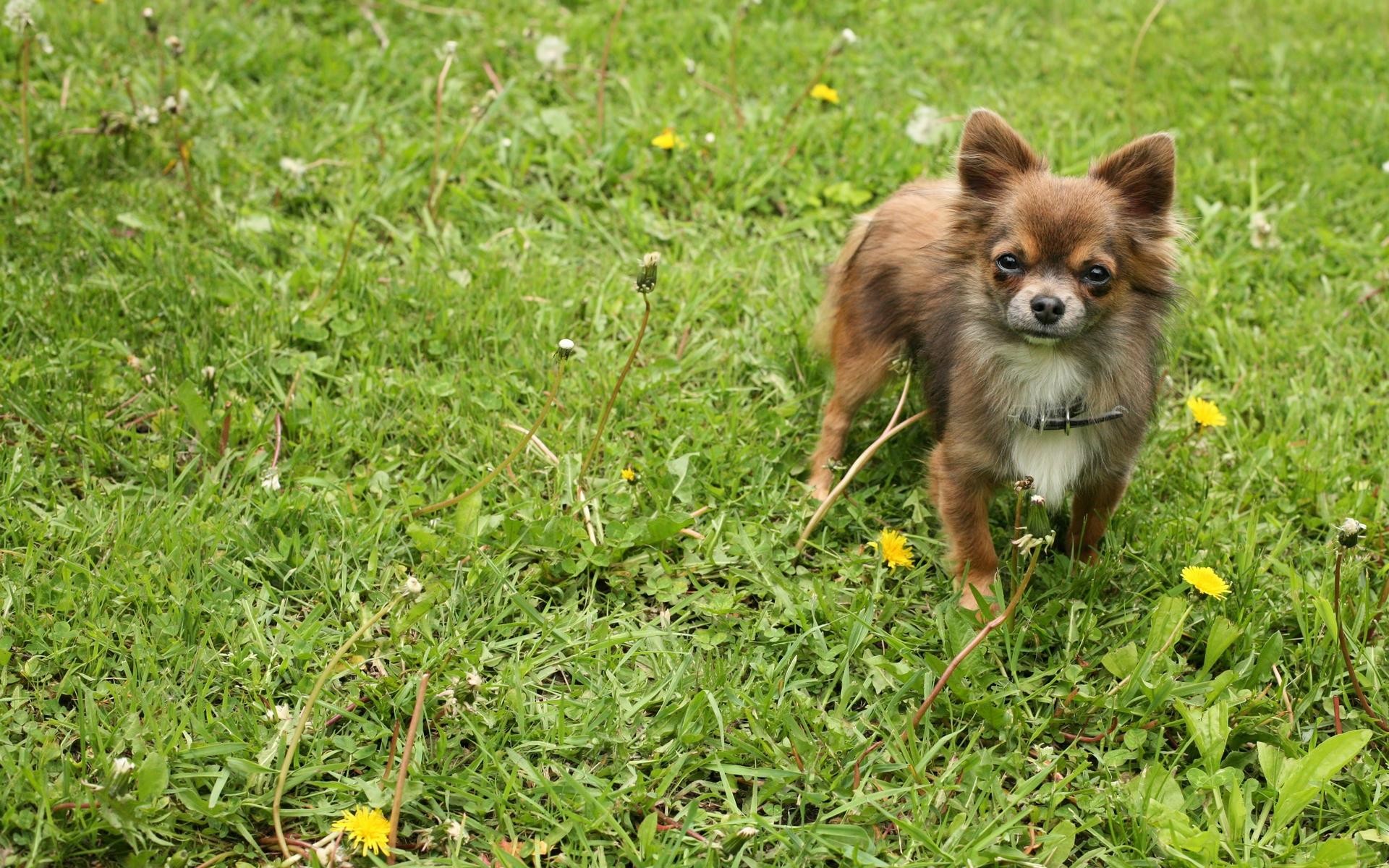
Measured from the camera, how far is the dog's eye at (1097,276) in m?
2.98

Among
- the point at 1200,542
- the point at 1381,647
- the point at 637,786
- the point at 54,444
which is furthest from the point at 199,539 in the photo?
the point at 1381,647

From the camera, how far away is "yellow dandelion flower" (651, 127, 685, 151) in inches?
192

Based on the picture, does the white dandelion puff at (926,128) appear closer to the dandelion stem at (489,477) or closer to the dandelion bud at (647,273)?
the dandelion stem at (489,477)

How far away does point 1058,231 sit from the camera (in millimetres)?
2953

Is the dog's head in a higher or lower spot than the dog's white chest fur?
higher

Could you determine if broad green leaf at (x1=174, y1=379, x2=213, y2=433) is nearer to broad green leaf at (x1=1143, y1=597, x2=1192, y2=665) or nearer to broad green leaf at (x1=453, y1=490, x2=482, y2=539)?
broad green leaf at (x1=453, y1=490, x2=482, y2=539)

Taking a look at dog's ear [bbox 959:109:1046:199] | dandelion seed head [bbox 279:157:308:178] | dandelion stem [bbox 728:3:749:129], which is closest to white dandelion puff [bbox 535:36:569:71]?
dandelion stem [bbox 728:3:749:129]

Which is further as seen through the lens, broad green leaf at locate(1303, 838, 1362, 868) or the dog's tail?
the dog's tail

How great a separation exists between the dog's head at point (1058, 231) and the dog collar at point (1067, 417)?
0.69 feet

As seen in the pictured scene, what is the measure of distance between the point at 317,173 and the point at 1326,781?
3.87 m

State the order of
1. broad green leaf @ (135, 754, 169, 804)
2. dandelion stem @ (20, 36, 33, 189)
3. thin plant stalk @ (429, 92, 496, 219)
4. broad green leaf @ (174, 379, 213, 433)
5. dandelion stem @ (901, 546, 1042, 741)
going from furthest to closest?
1. thin plant stalk @ (429, 92, 496, 219)
2. dandelion stem @ (20, 36, 33, 189)
3. broad green leaf @ (174, 379, 213, 433)
4. dandelion stem @ (901, 546, 1042, 741)
5. broad green leaf @ (135, 754, 169, 804)

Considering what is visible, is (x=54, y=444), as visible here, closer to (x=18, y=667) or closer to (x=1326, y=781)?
(x=18, y=667)

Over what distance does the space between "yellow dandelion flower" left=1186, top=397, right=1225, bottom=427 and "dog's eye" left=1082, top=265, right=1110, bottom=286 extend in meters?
0.89

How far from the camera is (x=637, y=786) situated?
8.75 feet
